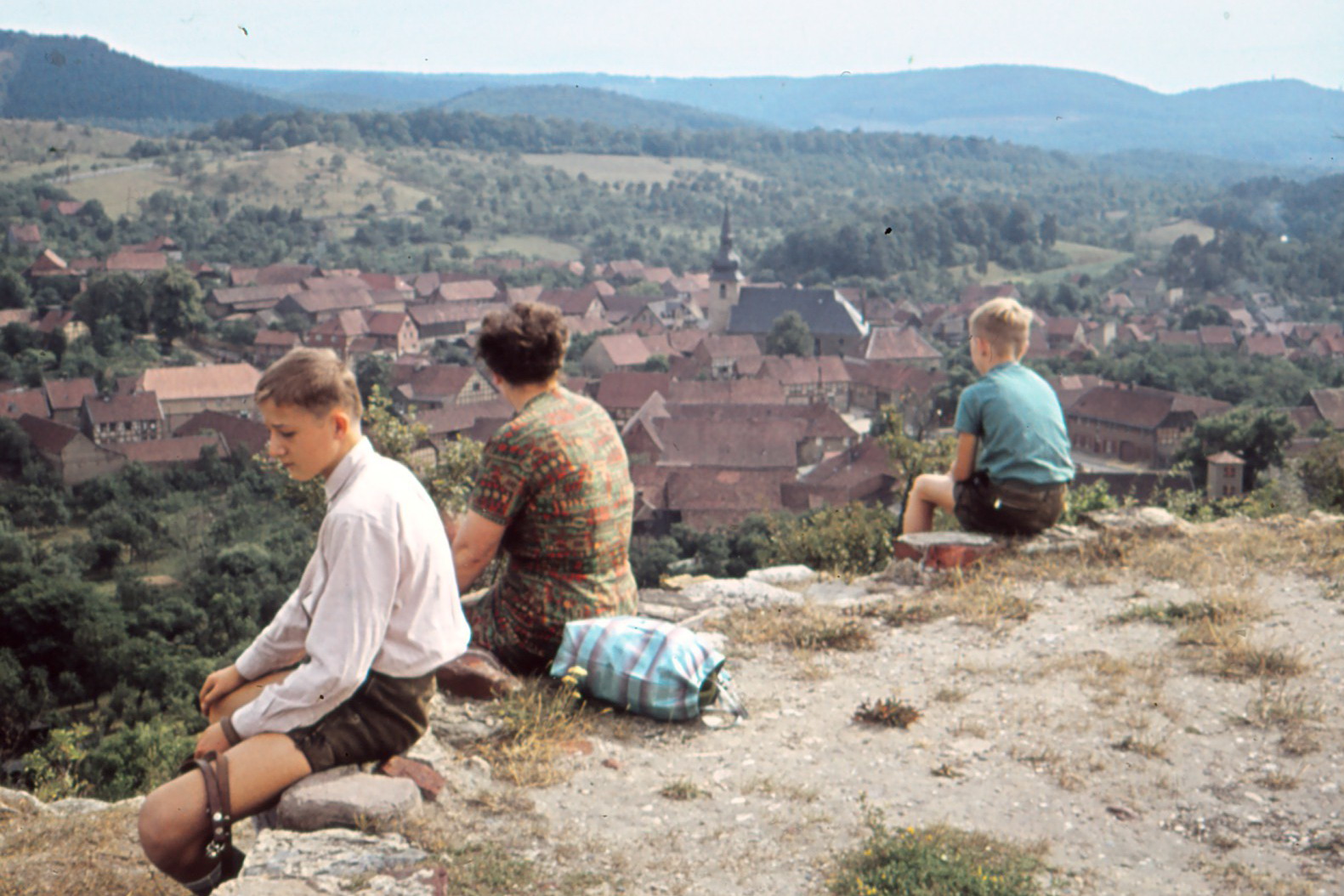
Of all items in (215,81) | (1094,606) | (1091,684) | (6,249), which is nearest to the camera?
(1091,684)

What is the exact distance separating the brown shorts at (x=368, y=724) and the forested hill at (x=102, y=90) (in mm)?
80223

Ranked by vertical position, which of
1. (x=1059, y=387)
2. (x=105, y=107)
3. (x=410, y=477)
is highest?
A: (x=105, y=107)

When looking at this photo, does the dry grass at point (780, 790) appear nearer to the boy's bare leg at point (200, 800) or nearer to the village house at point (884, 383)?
the boy's bare leg at point (200, 800)

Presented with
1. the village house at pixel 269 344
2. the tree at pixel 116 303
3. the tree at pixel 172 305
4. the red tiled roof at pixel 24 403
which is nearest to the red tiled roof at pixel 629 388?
the village house at pixel 269 344

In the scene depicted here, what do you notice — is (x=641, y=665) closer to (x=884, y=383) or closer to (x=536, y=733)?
(x=536, y=733)

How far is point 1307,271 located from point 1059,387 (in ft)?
175

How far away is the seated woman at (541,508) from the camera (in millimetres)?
3883

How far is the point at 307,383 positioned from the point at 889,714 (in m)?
2.44

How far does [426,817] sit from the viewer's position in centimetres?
324

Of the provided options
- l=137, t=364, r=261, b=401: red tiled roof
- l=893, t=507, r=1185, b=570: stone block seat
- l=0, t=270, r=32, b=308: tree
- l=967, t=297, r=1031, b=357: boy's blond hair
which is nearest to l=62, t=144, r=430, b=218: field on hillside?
l=0, t=270, r=32, b=308: tree

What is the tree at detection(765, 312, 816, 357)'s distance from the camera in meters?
74.1

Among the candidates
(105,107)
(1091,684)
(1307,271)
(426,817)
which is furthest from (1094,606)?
(105,107)

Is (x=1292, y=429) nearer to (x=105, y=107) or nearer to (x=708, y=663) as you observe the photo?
(x=708, y=663)

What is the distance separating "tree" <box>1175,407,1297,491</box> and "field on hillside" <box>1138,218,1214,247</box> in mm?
89165
